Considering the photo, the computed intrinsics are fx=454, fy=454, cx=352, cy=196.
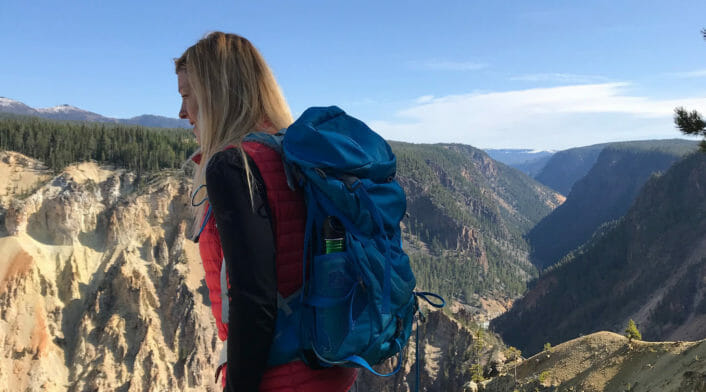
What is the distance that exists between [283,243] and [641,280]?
92857mm

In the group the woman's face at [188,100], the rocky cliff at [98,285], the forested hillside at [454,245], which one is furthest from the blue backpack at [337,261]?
the forested hillside at [454,245]

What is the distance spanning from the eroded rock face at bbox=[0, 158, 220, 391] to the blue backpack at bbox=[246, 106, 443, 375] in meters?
34.4

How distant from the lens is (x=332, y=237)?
1979mm

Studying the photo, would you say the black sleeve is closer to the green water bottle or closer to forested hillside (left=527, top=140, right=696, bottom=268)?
the green water bottle

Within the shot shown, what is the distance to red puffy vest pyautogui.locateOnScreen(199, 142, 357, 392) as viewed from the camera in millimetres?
1969

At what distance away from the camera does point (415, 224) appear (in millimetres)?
154000

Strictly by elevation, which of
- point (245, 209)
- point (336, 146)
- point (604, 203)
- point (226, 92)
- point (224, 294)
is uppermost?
point (226, 92)

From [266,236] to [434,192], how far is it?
534ft

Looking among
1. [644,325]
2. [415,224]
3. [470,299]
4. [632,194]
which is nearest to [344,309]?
[644,325]

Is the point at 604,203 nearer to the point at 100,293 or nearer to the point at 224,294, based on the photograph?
the point at 100,293

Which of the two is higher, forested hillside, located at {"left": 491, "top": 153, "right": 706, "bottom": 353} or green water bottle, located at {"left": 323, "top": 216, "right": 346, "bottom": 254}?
green water bottle, located at {"left": 323, "top": 216, "right": 346, "bottom": 254}

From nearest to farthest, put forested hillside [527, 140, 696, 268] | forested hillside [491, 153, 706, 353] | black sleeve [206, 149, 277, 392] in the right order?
black sleeve [206, 149, 277, 392]
forested hillside [491, 153, 706, 353]
forested hillside [527, 140, 696, 268]

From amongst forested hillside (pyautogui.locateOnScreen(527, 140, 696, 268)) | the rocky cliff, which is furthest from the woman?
forested hillside (pyautogui.locateOnScreen(527, 140, 696, 268))

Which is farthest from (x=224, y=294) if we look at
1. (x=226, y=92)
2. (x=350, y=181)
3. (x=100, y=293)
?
(x=100, y=293)
